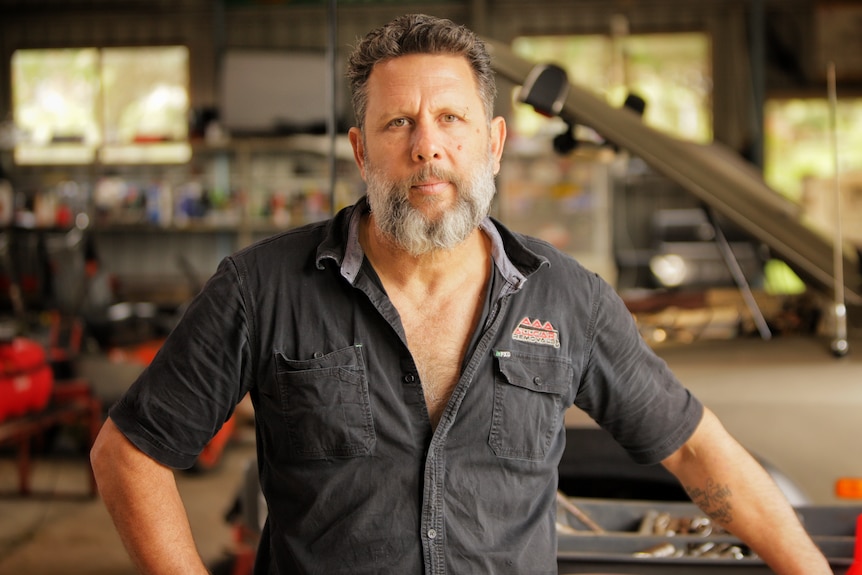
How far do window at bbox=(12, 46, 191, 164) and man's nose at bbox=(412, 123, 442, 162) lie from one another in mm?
10076

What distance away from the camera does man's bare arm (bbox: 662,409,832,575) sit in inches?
74.1

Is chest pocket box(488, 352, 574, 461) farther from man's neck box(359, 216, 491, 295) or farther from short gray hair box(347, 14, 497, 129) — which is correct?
short gray hair box(347, 14, 497, 129)

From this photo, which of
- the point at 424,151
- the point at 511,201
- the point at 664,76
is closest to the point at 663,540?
the point at 424,151

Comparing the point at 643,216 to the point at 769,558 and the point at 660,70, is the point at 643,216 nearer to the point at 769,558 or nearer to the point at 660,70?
the point at 660,70

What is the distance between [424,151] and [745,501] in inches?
37.0

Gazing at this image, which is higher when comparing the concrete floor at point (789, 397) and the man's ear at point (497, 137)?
the man's ear at point (497, 137)

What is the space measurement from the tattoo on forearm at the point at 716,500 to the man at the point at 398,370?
0.36 feet

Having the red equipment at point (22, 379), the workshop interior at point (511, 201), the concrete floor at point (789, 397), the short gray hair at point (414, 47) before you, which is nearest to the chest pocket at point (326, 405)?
the short gray hair at point (414, 47)

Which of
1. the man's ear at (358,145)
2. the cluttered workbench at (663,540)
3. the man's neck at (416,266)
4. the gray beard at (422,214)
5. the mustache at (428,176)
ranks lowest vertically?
the cluttered workbench at (663,540)

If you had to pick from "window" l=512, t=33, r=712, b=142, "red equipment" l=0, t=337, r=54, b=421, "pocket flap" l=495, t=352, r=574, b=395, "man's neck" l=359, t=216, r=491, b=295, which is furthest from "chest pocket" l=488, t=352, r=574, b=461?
"window" l=512, t=33, r=712, b=142

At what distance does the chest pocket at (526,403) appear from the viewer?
1741mm

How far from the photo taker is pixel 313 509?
169cm

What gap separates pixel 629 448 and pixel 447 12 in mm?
10109

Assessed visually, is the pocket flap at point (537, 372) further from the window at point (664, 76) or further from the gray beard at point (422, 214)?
the window at point (664, 76)
